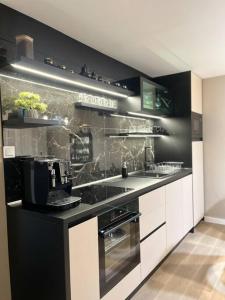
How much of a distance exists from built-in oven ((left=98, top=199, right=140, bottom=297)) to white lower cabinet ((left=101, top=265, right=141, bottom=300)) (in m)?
0.04

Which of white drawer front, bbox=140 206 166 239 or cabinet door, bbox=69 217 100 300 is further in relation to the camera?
white drawer front, bbox=140 206 166 239

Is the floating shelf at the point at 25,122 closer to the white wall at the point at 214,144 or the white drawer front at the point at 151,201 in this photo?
the white drawer front at the point at 151,201

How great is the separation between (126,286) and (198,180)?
2.26 m

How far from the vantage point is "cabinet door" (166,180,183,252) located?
279 centimetres

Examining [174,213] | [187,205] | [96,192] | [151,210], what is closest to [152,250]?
[151,210]

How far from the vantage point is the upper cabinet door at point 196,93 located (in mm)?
3590

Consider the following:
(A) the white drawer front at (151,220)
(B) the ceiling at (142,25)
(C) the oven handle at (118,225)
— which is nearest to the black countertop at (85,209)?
(C) the oven handle at (118,225)

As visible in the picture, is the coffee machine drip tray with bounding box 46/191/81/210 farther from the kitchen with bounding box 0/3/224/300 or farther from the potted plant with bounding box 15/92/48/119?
the potted plant with bounding box 15/92/48/119

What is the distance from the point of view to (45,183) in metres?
1.59

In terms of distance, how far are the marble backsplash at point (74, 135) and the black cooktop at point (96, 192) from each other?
0.19 metres

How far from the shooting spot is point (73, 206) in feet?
5.46

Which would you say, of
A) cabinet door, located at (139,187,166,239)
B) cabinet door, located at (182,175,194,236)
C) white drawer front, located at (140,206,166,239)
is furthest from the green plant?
cabinet door, located at (182,175,194,236)

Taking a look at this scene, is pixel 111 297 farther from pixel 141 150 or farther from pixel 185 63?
pixel 185 63

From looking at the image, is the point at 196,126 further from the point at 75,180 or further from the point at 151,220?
the point at 75,180
